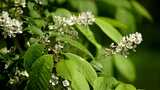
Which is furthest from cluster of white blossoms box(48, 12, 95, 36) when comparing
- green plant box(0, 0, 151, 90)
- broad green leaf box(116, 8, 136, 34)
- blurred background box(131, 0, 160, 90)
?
blurred background box(131, 0, 160, 90)

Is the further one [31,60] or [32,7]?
[32,7]

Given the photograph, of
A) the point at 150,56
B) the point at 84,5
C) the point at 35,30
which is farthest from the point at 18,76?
the point at 150,56

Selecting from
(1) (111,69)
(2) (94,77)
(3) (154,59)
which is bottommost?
(3) (154,59)

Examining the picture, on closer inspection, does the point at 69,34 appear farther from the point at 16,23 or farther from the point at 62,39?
the point at 16,23

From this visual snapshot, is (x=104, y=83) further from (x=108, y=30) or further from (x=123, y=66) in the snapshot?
(x=123, y=66)

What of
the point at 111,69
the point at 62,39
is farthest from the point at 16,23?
the point at 111,69

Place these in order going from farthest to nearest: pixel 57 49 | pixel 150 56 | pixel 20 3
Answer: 1. pixel 150 56
2. pixel 20 3
3. pixel 57 49

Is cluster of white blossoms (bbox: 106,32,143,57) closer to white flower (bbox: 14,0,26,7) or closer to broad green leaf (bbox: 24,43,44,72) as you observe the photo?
broad green leaf (bbox: 24,43,44,72)
